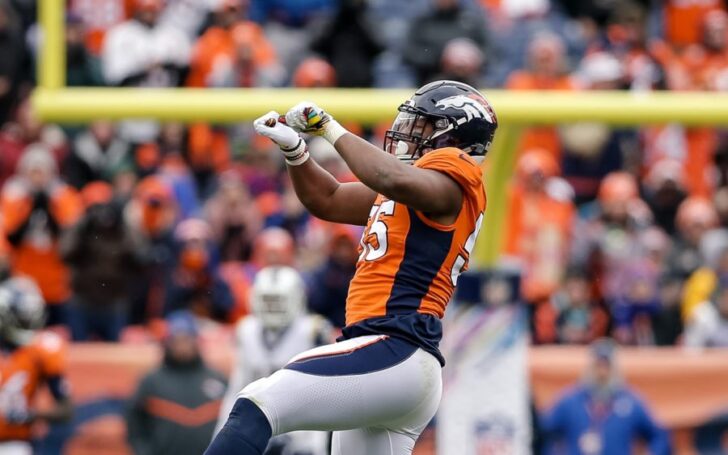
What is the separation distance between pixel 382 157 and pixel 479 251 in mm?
3063

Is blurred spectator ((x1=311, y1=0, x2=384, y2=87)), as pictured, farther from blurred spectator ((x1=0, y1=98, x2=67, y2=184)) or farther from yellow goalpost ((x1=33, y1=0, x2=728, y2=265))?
yellow goalpost ((x1=33, y1=0, x2=728, y2=265))

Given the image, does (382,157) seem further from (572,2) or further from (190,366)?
(572,2)

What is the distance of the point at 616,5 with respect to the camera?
38.4 ft

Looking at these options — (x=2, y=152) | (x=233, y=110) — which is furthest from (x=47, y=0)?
(x=2, y=152)

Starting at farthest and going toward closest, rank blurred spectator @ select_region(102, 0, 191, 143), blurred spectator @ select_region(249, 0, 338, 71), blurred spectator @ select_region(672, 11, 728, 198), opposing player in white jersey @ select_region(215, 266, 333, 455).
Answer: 1. blurred spectator @ select_region(249, 0, 338, 71)
2. blurred spectator @ select_region(672, 11, 728, 198)
3. blurred spectator @ select_region(102, 0, 191, 143)
4. opposing player in white jersey @ select_region(215, 266, 333, 455)

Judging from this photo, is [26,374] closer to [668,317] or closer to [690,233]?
[668,317]

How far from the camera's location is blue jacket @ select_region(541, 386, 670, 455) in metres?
8.87

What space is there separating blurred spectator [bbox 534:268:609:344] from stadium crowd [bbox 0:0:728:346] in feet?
0.04

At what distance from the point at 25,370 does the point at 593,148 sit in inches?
159

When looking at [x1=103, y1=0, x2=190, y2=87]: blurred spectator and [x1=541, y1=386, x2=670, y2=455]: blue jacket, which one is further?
[x1=103, y1=0, x2=190, y2=87]: blurred spectator

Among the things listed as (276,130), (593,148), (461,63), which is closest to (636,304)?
(593,148)

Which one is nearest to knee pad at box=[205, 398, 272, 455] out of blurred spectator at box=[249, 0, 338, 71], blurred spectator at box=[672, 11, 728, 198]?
blurred spectator at box=[672, 11, 728, 198]

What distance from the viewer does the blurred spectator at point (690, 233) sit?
32.0 ft

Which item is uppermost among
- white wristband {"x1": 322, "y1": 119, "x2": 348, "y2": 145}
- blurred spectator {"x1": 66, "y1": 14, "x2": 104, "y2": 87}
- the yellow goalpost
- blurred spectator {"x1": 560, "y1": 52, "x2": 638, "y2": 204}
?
blurred spectator {"x1": 66, "y1": 14, "x2": 104, "y2": 87}
